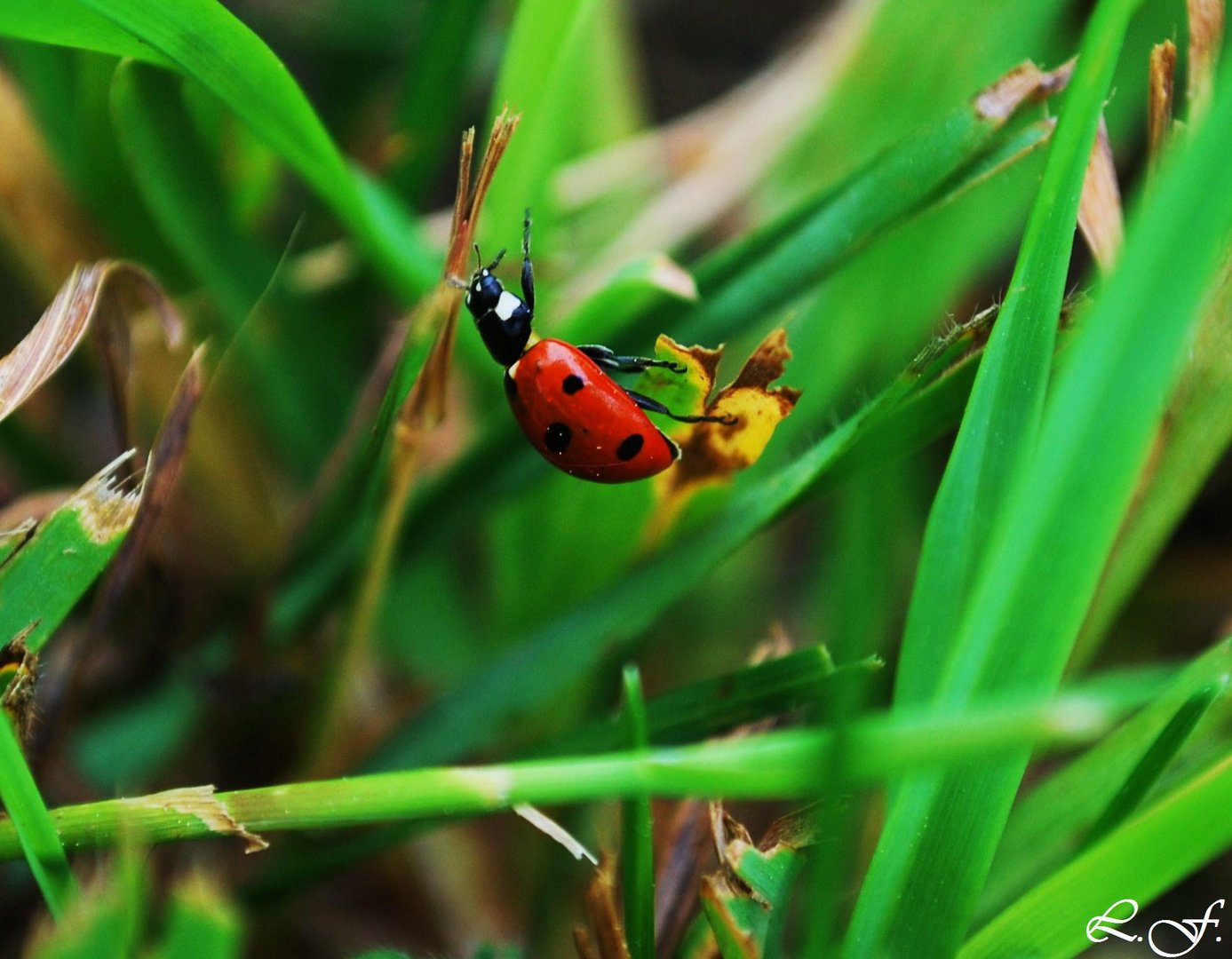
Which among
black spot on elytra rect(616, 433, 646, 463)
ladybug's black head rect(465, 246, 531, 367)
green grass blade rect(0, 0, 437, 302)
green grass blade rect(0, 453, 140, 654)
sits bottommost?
black spot on elytra rect(616, 433, 646, 463)

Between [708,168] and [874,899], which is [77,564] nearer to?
[874,899]

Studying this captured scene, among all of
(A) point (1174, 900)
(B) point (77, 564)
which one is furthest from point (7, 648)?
(A) point (1174, 900)

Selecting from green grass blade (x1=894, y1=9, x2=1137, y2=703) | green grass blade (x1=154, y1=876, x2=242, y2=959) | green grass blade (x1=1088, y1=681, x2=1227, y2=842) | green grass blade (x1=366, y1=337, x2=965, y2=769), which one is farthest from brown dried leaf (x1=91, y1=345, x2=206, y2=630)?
green grass blade (x1=1088, y1=681, x2=1227, y2=842)

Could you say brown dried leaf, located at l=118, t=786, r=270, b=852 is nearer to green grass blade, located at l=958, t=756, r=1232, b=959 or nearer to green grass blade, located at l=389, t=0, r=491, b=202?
green grass blade, located at l=958, t=756, r=1232, b=959

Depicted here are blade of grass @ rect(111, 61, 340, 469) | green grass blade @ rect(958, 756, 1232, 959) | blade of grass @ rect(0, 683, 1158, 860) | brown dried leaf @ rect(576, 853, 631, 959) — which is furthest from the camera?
blade of grass @ rect(111, 61, 340, 469)

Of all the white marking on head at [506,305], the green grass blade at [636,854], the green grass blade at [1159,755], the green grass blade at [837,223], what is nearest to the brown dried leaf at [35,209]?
the white marking on head at [506,305]
